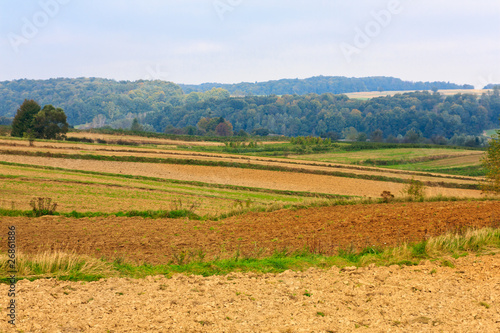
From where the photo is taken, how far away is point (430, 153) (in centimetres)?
8000

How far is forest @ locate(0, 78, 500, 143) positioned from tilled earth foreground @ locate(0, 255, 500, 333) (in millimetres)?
121563

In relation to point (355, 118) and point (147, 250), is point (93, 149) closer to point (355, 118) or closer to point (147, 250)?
point (147, 250)

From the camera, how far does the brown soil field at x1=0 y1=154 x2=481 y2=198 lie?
3975 centimetres

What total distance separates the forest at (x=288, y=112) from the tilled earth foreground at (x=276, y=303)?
122 meters

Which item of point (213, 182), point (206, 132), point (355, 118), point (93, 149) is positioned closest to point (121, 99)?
point (206, 132)

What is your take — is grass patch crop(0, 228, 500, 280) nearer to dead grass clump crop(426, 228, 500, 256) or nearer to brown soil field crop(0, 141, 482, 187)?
dead grass clump crop(426, 228, 500, 256)

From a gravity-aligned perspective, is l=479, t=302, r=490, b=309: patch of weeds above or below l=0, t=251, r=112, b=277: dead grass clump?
below

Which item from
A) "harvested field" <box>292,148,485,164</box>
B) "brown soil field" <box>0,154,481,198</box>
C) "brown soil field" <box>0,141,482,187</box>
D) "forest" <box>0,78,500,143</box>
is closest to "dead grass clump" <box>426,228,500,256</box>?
"brown soil field" <box>0,154,481,198</box>

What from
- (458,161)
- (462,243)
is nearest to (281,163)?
(458,161)

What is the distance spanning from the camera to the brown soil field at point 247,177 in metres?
39.8

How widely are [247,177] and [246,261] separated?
102 feet

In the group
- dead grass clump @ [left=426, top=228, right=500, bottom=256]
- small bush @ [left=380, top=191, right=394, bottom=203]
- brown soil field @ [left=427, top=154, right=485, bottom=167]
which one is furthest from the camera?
brown soil field @ [left=427, top=154, right=485, bottom=167]

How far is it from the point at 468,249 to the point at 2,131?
84.2m

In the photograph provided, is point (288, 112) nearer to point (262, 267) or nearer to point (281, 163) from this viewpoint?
point (281, 163)
